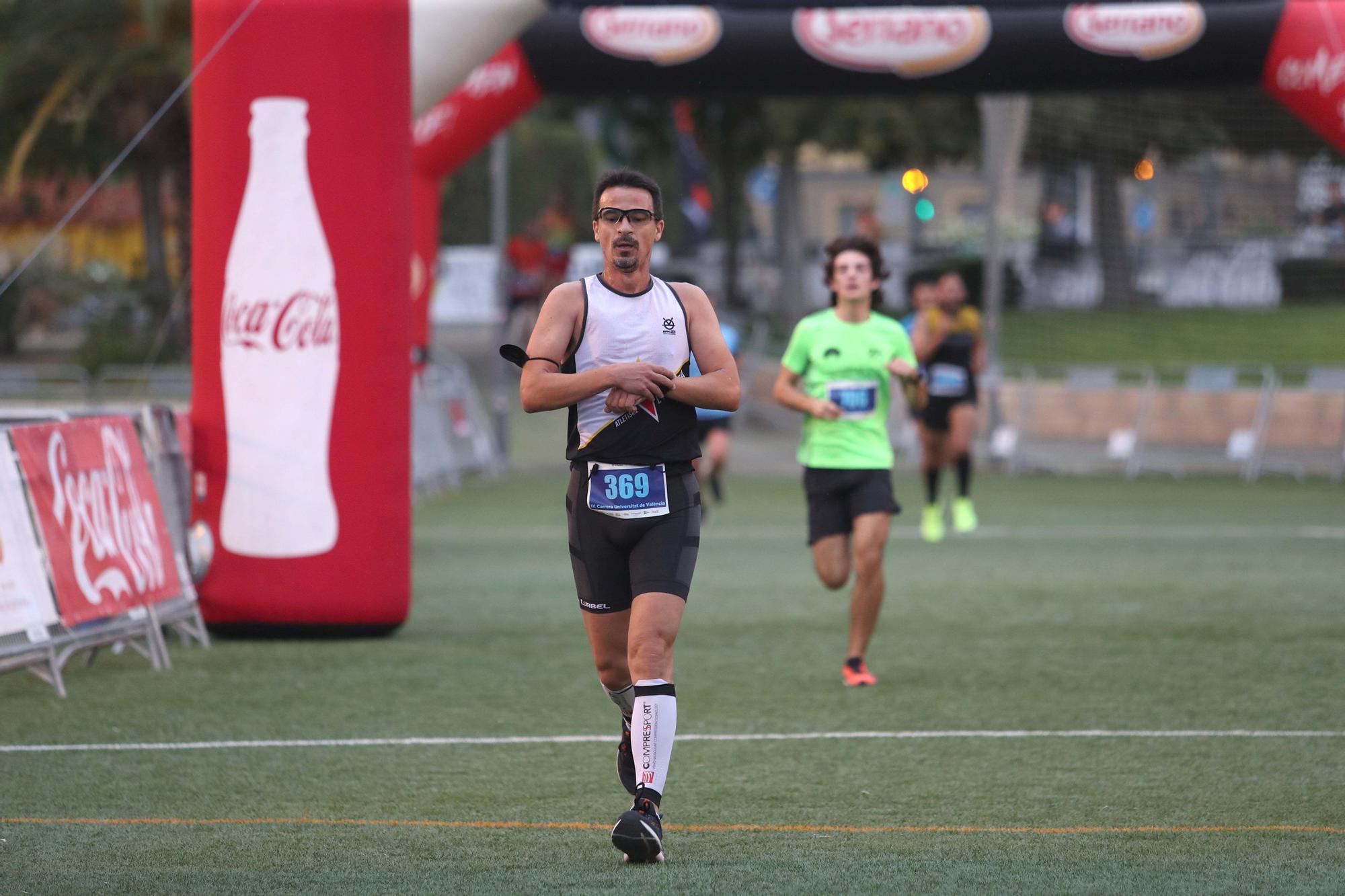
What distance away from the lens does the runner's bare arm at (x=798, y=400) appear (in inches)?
350

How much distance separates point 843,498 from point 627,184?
3.56m

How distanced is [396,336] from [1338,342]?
82.5ft

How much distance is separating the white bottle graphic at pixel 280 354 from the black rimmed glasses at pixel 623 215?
4.92 meters

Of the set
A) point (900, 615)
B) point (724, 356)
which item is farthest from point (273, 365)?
point (724, 356)

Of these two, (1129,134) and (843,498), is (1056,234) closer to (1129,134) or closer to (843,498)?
(1129,134)

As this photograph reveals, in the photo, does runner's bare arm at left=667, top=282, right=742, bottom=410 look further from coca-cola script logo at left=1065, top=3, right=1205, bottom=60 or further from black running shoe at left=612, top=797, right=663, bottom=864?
coca-cola script logo at left=1065, top=3, right=1205, bottom=60

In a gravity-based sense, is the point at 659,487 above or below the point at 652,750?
above

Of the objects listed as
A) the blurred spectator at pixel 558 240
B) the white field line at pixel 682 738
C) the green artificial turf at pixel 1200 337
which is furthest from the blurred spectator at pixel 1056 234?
A: the white field line at pixel 682 738

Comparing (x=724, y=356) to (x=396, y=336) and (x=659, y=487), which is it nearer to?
(x=659, y=487)

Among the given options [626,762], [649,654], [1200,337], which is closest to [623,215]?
[649,654]

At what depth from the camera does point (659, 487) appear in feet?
18.9

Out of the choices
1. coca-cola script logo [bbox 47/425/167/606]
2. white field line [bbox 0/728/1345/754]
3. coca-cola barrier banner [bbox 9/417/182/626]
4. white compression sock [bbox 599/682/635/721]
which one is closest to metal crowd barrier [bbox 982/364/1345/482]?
white field line [bbox 0/728/1345/754]

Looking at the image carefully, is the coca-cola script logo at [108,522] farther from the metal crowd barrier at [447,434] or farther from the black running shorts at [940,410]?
the metal crowd barrier at [447,434]

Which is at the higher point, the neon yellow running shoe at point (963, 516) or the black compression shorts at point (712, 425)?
the black compression shorts at point (712, 425)
